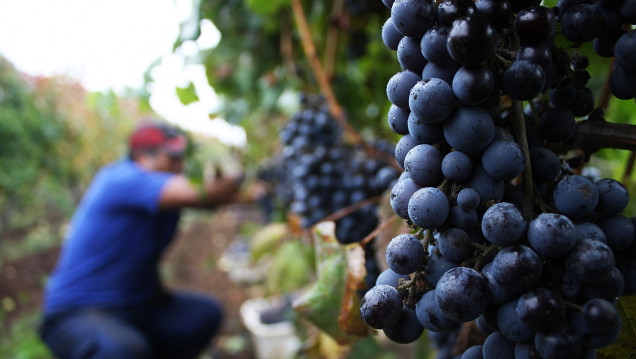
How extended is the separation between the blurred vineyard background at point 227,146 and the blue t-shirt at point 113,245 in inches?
16.3

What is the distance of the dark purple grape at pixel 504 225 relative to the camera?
396 millimetres

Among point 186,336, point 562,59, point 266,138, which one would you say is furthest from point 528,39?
point 186,336

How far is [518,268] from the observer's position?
1.24 feet

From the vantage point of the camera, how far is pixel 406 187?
0.48m

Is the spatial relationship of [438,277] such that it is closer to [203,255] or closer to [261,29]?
[261,29]

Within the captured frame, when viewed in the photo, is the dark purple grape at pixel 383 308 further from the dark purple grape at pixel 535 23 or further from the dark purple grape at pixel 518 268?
the dark purple grape at pixel 535 23

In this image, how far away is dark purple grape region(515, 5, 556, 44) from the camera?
1.36 feet

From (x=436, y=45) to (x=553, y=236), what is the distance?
21cm

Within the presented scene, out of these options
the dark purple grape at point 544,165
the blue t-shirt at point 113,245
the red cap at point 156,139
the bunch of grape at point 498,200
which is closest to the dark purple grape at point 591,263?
the bunch of grape at point 498,200

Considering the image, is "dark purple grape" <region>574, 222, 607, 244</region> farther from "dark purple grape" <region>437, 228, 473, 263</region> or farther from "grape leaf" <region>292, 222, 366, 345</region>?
"grape leaf" <region>292, 222, 366, 345</region>

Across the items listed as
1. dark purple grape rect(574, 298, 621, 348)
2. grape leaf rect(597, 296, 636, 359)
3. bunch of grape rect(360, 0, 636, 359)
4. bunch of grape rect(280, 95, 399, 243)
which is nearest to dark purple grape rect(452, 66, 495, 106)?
bunch of grape rect(360, 0, 636, 359)

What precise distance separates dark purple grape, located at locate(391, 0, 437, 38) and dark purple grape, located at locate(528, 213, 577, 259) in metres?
0.22

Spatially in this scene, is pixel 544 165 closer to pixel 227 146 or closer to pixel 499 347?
pixel 499 347

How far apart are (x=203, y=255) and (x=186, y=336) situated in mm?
4129
